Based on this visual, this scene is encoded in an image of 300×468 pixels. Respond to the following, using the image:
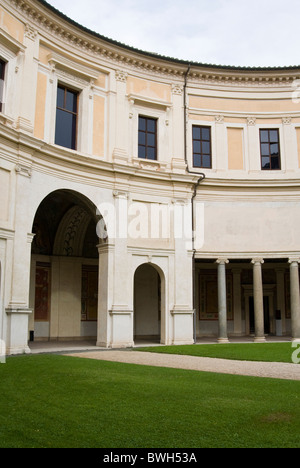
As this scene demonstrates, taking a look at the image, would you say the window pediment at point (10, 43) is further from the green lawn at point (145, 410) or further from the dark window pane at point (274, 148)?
the dark window pane at point (274, 148)

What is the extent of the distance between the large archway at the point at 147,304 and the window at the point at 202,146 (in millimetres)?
6150

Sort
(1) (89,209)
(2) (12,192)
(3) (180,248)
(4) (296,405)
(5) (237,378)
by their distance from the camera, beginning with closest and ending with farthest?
1. (4) (296,405)
2. (5) (237,378)
3. (2) (12,192)
4. (1) (89,209)
5. (3) (180,248)

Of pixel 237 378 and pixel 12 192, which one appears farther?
pixel 12 192

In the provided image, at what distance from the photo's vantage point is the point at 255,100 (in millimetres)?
25781

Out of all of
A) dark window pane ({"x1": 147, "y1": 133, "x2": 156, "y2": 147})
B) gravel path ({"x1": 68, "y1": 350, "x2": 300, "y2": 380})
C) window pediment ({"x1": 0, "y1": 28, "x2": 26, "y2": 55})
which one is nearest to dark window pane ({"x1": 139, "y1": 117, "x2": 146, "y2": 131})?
dark window pane ({"x1": 147, "y1": 133, "x2": 156, "y2": 147})

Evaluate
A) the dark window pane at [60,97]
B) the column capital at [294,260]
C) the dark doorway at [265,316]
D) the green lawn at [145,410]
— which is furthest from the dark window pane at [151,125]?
the green lawn at [145,410]

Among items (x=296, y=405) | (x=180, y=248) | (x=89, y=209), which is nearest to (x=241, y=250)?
(x=180, y=248)

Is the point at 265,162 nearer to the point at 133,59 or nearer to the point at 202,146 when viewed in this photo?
the point at 202,146

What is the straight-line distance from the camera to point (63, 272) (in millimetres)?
24094

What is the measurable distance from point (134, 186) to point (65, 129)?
4026 millimetres
